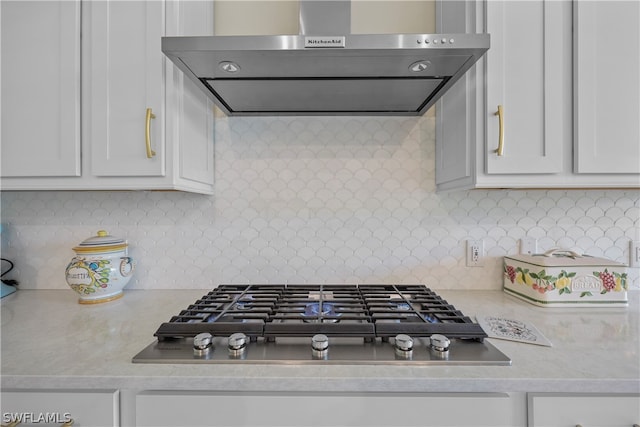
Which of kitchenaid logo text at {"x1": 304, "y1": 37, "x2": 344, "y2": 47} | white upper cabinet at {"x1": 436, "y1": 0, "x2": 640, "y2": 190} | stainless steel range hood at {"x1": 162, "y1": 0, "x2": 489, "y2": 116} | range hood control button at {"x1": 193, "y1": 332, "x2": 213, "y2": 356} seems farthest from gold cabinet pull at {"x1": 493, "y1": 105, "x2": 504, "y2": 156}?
range hood control button at {"x1": 193, "y1": 332, "x2": 213, "y2": 356}

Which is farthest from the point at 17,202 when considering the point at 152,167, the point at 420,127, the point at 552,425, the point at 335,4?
the point at 552,425

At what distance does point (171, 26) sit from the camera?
44.4 inches

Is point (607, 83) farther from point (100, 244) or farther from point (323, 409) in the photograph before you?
point (100, 244)

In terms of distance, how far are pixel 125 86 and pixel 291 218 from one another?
843 millimetres

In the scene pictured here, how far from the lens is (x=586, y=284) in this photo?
117 centimetres

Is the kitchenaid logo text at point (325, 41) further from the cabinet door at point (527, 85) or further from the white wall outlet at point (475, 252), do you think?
the white wall outlet at point (475, 252)

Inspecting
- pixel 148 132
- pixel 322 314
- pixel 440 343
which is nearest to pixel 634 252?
pixel 440 343

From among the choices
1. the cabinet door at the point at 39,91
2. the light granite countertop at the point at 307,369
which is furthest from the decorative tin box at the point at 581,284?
the cabinet door at the point at 39,91

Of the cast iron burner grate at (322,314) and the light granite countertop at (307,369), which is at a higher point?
the cast iron burner grate at (322,314)

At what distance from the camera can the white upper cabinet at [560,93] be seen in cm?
107

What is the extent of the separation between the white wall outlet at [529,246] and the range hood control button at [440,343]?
2.93 feet

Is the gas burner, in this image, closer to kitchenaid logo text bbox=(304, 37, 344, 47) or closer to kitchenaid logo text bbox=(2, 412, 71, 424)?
kitchenaid logo text bbox=(2, 412, 71, 424)

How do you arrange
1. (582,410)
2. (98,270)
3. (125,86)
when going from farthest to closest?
1. (98,270)
2. (125,86)
3. (582,410)

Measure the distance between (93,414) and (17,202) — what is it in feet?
4.24
